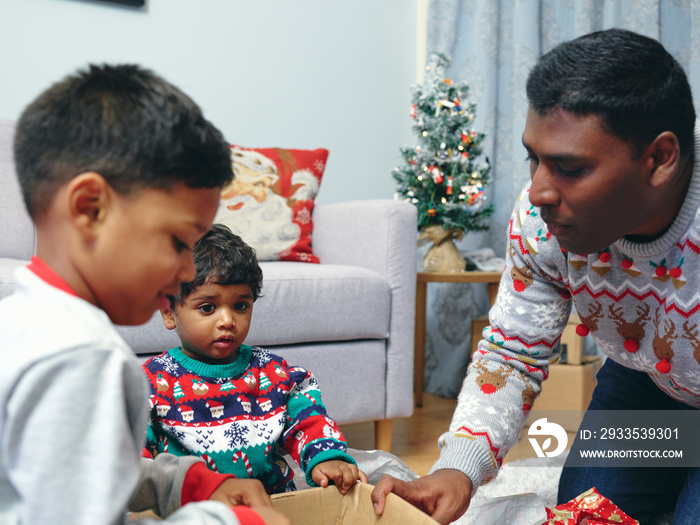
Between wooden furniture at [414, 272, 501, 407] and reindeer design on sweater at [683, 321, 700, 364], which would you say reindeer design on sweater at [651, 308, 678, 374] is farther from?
wooden furniture at [414, 272, 501, 407]

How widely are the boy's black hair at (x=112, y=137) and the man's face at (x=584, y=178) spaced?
1.44 feet

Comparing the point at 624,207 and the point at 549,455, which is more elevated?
the point at 624,207

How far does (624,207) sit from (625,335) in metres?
0.30

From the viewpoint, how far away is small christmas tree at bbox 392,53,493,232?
2.33m

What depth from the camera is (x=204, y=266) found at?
0.97 m

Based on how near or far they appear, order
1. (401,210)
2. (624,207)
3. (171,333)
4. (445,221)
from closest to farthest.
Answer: (624,207) < (171,333) < (401,210) < (445,221)

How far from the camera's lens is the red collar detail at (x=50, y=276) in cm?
52

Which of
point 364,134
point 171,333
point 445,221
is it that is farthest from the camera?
point 364,134

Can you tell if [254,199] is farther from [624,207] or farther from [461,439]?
[624,207]

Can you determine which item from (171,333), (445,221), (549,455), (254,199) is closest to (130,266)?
(171,333)

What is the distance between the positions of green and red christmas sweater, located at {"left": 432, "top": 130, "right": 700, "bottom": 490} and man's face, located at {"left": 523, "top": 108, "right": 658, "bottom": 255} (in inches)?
4.7

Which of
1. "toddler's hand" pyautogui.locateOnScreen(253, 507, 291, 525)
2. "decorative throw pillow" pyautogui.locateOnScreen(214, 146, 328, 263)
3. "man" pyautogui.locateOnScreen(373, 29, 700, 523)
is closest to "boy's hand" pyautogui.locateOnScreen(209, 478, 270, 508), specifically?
"toddler's hand" pyautogui.locateOnScreen(253, 507, 291, 525)

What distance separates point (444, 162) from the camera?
2348 mm

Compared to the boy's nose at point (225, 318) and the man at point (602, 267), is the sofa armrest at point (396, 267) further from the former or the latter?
the boy's nose at point (225, 318)
